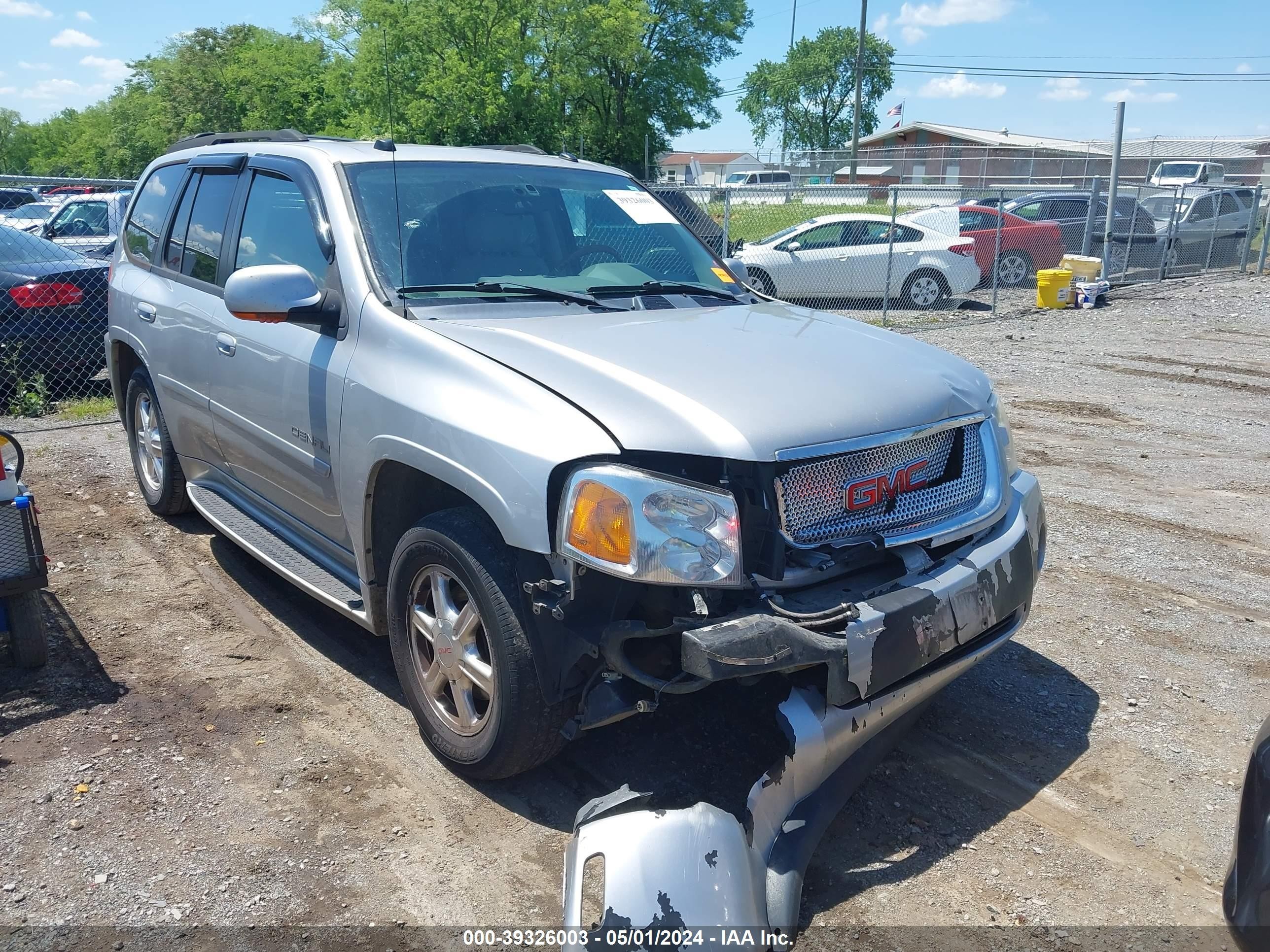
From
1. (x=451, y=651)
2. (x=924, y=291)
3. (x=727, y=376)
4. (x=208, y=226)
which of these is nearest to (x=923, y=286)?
(x=924, y=291)

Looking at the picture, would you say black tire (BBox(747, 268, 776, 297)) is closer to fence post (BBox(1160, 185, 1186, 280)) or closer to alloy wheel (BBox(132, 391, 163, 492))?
fence post (BBox(1160, 185, 1186, 280))

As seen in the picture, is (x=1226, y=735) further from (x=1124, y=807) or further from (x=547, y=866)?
(x=547, y=866)

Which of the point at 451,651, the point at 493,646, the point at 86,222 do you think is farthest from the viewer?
the point at 86,222

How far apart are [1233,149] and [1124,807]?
53.6 metres

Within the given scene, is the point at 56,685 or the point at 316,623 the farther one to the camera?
the point at 316,623

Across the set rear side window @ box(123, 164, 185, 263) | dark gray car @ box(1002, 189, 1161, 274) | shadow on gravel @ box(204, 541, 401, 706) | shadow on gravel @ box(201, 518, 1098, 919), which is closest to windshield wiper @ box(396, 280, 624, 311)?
shadow on gravel @ box(201, 518, 1098, 919)

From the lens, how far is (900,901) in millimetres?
2811

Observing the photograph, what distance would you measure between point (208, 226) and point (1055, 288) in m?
14.1

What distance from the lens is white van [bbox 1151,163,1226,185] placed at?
2958cm

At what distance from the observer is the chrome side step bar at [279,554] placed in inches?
148

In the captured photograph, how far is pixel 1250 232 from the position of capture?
20.2 metres

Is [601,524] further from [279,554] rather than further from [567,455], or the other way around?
[279,554]

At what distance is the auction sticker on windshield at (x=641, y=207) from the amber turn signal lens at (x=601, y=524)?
2.17 metres

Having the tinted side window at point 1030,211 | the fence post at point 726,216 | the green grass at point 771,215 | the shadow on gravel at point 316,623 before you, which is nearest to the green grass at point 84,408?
the shadow on gravel at point 316,623
